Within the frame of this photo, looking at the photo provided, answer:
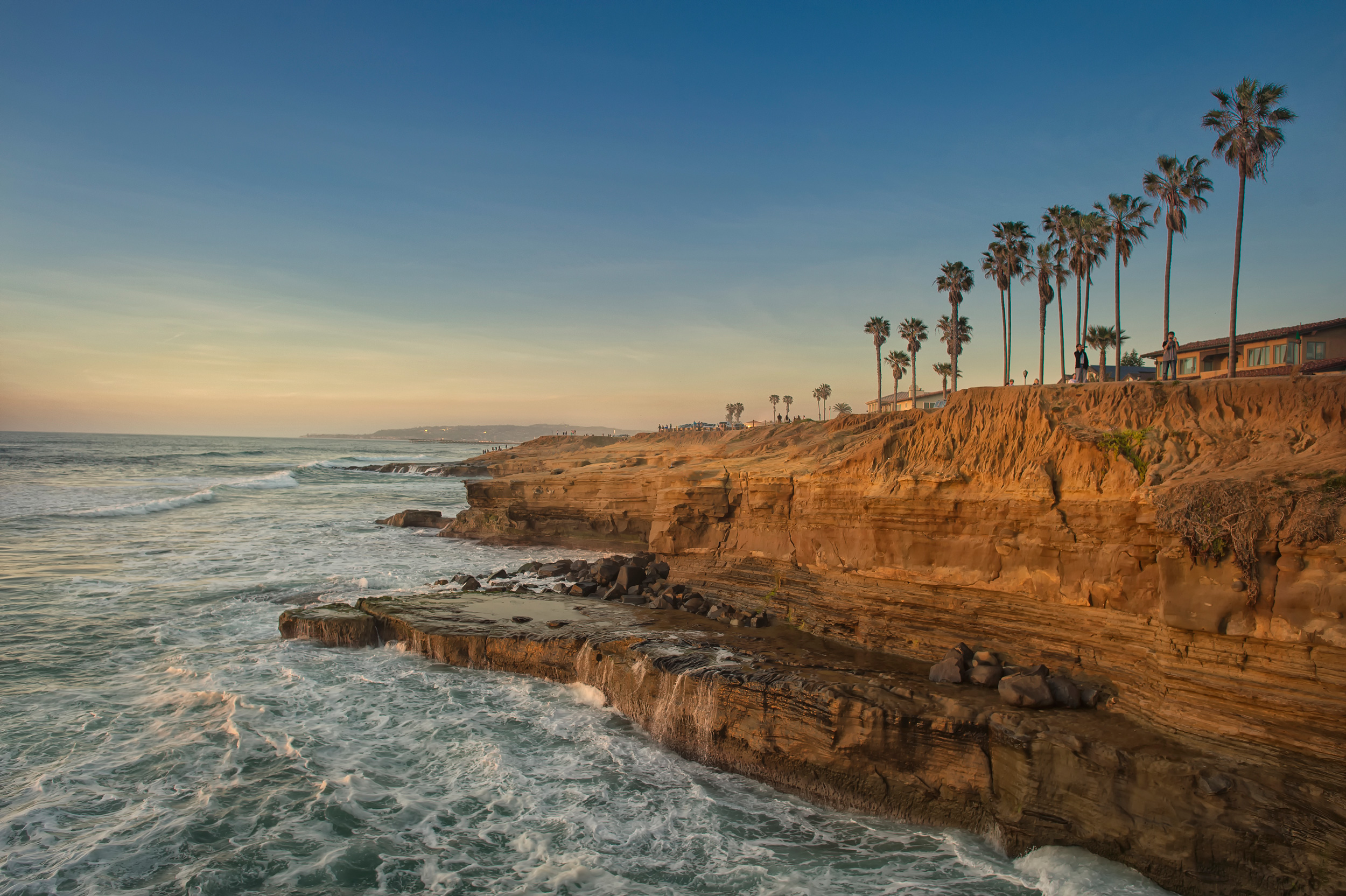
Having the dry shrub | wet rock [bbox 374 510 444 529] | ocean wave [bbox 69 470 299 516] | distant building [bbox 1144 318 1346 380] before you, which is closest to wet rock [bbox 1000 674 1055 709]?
the dry shrub

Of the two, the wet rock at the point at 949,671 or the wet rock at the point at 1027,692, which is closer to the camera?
the wet rock at the point at 1027,692

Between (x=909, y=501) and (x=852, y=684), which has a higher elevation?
(x=909, y=501)

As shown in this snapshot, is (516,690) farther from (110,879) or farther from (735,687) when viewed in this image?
(110,879)

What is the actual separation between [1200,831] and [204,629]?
20660mm

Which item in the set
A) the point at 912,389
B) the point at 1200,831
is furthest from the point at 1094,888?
the point at 912,389

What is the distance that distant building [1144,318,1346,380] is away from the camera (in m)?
29.5

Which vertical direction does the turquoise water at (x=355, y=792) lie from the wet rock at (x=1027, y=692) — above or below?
below

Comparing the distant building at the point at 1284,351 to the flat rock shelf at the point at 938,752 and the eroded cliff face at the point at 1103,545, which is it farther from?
the flat rock shelf at the point at 938,752

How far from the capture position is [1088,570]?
10883 mm

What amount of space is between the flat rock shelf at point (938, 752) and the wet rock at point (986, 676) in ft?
0.68

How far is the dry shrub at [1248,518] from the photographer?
833cm

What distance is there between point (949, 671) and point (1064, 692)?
1710mm

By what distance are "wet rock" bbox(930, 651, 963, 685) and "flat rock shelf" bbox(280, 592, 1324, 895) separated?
19cm

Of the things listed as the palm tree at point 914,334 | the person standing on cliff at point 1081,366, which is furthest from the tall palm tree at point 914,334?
the person standing on cliff at point 1081,366
